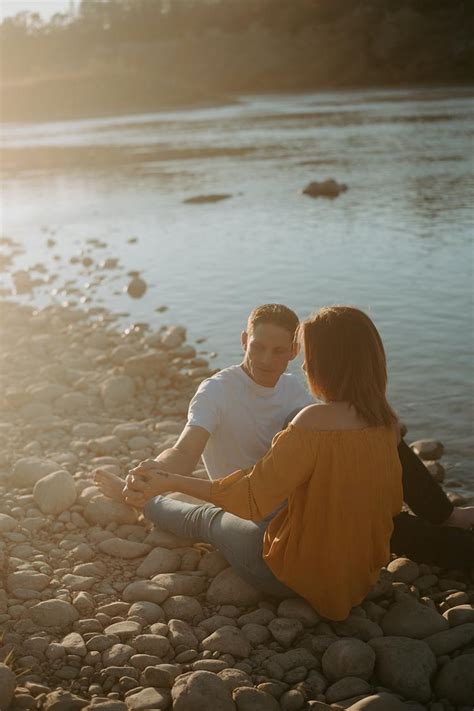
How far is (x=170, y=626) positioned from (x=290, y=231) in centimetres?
1521

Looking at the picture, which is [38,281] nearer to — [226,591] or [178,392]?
[178,392]

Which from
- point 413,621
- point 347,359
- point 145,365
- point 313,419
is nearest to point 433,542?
point 413,621

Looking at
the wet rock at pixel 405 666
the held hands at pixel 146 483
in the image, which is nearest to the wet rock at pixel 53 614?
the held hands at pixel 146 483

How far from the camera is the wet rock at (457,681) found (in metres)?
3.96

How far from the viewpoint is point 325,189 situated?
2423 cm

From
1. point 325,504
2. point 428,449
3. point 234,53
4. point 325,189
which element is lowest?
point 428,449

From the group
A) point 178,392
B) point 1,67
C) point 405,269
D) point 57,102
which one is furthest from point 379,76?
point 178,392

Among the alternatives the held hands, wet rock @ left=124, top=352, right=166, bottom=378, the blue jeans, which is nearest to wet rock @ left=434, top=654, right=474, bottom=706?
the blue jeans

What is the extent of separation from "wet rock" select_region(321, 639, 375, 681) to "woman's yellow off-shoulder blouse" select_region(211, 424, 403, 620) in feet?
0.83

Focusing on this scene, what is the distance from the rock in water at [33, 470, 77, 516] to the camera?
597cm

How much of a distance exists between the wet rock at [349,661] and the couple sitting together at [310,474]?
257 millimetres

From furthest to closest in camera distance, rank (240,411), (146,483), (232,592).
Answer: (240,411) < (232,592) < (146,483)

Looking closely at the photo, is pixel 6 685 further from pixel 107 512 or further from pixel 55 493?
pixel 55 493

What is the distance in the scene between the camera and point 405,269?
572 inches
